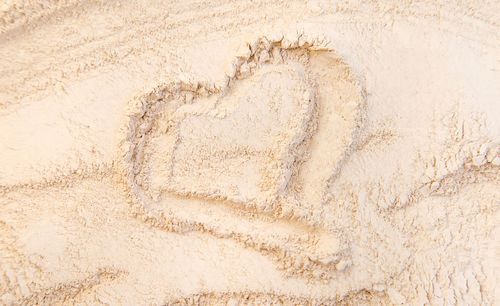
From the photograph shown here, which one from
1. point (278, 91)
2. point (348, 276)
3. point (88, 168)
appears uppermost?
point (278, 91)

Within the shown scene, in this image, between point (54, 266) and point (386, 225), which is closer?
point (54, 266)

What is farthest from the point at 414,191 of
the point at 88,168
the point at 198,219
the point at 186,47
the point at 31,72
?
the point at 31,72

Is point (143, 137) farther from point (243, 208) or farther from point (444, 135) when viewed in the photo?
point (444, 135)

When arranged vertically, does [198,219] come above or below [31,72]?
below
